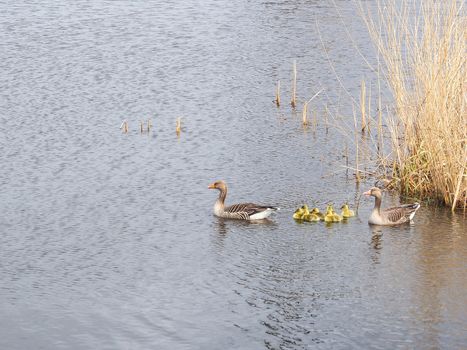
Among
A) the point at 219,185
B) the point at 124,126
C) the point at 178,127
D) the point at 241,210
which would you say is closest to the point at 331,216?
the point at 241,210

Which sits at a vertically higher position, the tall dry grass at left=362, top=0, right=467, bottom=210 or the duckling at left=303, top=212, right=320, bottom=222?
the tall dry grass at left=362, top=0, right=467, bottom=210

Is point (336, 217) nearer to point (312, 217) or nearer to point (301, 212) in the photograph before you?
point (312, 217)

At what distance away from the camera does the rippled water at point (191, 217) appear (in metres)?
12.9

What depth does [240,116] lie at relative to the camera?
2333 cm

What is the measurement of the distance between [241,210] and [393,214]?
252 cm

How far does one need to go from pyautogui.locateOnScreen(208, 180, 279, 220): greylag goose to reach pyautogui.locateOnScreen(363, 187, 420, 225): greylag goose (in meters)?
1.65

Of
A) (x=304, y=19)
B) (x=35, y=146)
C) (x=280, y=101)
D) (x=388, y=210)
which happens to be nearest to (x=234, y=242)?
(x=388, y=210)

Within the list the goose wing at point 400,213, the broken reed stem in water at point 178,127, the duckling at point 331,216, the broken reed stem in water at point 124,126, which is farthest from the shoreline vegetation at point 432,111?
the broken reed stem in water at point 124,126

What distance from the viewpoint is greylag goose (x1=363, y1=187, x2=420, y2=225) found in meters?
16.6

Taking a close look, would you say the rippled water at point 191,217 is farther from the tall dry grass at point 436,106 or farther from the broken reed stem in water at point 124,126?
the tall dry grass at point 436,106

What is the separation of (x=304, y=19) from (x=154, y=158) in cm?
1401

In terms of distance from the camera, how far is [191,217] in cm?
1711

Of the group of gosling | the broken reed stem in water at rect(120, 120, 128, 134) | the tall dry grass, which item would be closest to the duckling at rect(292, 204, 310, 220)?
the group of gosling

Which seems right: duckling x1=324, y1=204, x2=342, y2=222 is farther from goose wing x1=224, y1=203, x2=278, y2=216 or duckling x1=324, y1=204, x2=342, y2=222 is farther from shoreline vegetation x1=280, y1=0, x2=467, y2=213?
shoreline vegetation x1=280, y1=0, x2=467, y2=213
